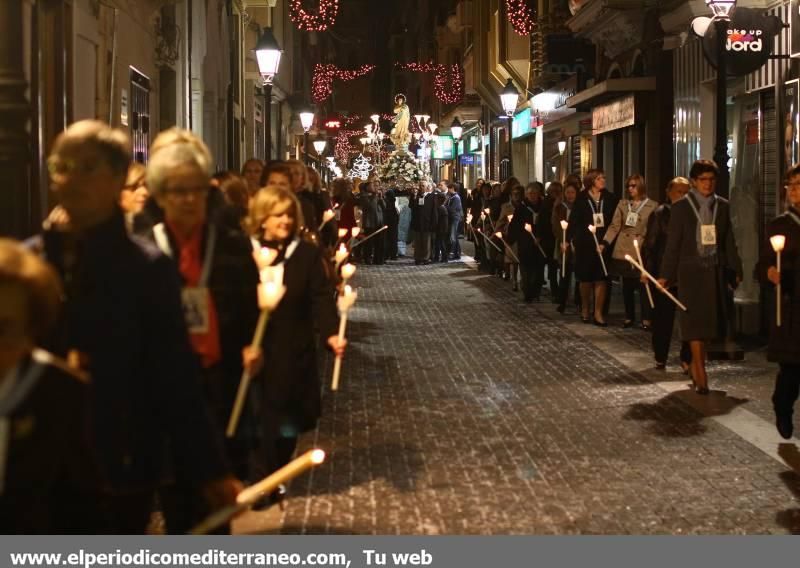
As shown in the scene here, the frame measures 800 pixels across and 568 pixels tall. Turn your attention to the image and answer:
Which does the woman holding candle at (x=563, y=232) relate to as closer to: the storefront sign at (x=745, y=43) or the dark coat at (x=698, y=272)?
the storefront sign at (x=745, y=43)

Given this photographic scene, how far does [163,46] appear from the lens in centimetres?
2000

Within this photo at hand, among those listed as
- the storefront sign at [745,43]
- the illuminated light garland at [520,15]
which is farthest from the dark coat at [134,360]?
the illuminated light garland at [520,15]

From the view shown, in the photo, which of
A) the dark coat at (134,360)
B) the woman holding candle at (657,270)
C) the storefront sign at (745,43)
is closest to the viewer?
the dark coat at (134,360)

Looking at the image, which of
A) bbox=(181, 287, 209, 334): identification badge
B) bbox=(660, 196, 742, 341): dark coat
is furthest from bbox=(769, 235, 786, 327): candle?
bbox=(181, 287, 209, 334): identification badge

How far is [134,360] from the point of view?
160 inches

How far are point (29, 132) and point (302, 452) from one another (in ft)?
13.6

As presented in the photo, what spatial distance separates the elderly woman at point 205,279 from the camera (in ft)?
16.1

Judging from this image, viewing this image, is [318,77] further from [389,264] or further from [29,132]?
[29,132]

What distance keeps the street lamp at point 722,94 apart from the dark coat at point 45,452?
1150 cm

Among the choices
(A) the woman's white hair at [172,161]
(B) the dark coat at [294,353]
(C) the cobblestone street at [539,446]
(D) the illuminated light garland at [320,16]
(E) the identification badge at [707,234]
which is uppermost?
(D) the illuminated light garland at [320,16]

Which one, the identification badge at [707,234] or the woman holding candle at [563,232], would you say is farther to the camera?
the woman holding candle at [563,232]

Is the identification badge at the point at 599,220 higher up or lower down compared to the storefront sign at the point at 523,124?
lower down

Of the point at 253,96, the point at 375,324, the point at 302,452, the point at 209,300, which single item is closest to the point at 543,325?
the point at 375,324

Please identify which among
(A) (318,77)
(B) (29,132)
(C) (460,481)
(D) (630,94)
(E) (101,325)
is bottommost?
(C) (460,481)
